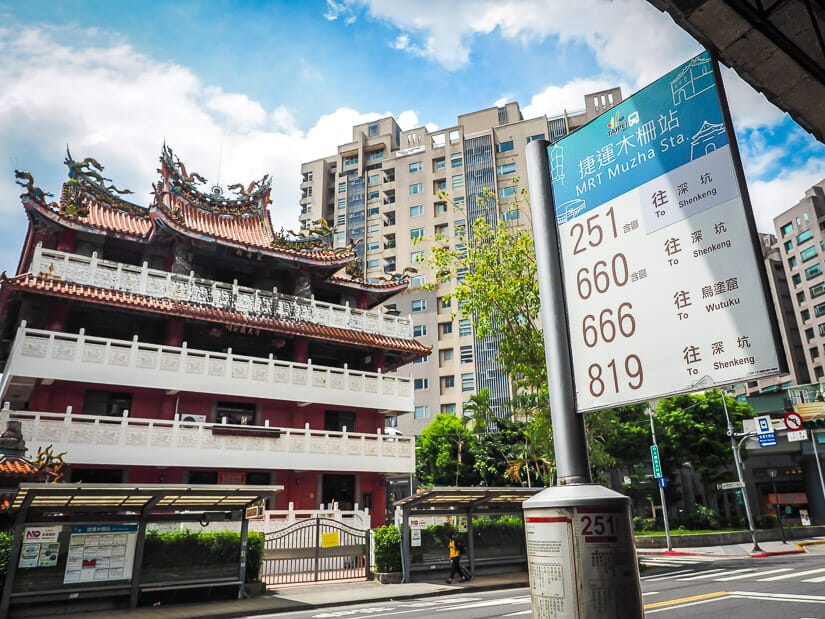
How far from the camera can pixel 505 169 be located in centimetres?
6406

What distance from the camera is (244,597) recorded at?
53.2 feet

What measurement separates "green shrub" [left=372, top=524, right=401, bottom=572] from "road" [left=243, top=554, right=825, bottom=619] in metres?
3.31

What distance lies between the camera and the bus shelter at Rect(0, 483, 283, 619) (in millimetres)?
13336

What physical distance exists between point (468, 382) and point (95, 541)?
44508 mm

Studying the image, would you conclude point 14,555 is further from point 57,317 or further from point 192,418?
point 57,317

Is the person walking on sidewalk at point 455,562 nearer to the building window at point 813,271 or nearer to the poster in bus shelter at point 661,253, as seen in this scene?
the poster in bus shelter at point 661,253

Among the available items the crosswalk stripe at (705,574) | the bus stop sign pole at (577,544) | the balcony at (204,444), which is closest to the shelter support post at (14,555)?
the balcony at (204,444)

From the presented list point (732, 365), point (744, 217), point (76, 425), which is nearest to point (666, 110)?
point (744, 217)

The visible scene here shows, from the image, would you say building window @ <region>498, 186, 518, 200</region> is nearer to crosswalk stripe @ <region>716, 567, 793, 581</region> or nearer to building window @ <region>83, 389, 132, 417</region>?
building window @ <region>83, 389, 132, 417</region>

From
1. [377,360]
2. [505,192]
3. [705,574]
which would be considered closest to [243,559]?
[377,360]

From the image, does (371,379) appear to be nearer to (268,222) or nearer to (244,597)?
(268,222)

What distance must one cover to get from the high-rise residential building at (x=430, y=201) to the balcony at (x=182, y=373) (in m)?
28.8

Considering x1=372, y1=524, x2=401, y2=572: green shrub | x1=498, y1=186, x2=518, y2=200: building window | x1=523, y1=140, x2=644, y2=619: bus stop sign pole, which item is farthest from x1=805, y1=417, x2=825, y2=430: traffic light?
x1=523, y1=140, x2=644, y2=619: bus stop sign pole

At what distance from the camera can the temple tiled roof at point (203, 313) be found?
67.6 ft
